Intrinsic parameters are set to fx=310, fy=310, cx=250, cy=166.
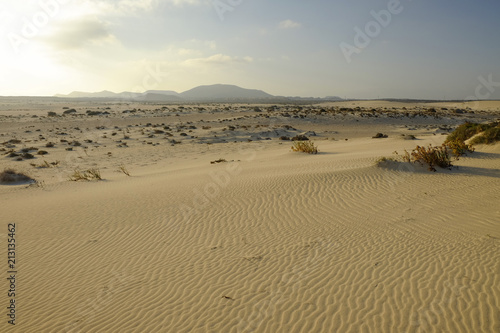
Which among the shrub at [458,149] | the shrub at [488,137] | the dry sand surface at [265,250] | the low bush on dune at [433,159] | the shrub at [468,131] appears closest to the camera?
the dry sand surface at [265,250]

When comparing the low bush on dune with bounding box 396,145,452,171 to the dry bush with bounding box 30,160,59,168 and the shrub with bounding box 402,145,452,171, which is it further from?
the dry bush with bounding box 30,160,59,168

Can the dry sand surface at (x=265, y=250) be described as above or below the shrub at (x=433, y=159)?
below

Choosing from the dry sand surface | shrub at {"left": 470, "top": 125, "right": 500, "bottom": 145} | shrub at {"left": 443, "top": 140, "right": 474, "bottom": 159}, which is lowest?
the dry sand surface

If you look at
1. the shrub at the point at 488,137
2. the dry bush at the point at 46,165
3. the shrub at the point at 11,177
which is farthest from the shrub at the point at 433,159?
the dry bush at the point at 46,165

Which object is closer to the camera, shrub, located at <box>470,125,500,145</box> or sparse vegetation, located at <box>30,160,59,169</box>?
shrub, located at <box>470,125,500,145</box>

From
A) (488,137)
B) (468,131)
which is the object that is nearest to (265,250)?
(488,137)

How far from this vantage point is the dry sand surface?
158 inches

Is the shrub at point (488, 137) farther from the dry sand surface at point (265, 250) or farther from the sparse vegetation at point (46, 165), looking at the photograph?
the sparse vegetation at point (46, 165)

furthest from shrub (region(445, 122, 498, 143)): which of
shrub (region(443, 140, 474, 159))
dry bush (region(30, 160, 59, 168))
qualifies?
dry bush (region(30, 160, 59, 168))

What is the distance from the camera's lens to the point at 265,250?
5.80 meters

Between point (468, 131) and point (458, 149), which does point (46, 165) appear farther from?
point (468, 131)

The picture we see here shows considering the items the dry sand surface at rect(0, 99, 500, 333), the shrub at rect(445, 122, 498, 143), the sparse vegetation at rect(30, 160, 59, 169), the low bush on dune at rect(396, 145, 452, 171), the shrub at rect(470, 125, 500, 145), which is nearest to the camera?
the dry sand surface at rect(0, 99, 500, 333)

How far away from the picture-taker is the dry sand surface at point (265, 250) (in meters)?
4.01

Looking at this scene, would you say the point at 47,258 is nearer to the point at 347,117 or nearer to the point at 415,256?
the point at 415,256
